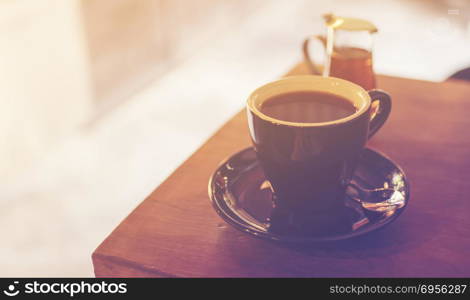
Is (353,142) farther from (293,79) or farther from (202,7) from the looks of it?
(202,7)

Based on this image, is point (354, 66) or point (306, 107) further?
point (354, 66)

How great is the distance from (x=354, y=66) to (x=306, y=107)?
0.19m

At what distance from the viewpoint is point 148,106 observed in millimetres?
2340

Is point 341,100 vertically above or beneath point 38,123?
above

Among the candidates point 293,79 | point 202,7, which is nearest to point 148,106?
point 202,7

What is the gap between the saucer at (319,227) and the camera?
602 mm

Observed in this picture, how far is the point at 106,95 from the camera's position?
7.55ft

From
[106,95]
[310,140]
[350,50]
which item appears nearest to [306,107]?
[310,140]

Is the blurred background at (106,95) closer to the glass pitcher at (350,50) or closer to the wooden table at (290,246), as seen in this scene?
the wooden table at (290,246)

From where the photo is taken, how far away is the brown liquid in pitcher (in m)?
0.80

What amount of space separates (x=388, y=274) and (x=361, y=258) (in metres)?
0.03

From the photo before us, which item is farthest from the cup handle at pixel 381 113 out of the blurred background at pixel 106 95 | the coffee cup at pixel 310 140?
the blurred background at pixel 106 95

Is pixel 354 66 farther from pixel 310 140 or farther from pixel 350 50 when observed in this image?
pixel 310 140

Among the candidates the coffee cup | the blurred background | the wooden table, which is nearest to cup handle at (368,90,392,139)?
the coffee cup
